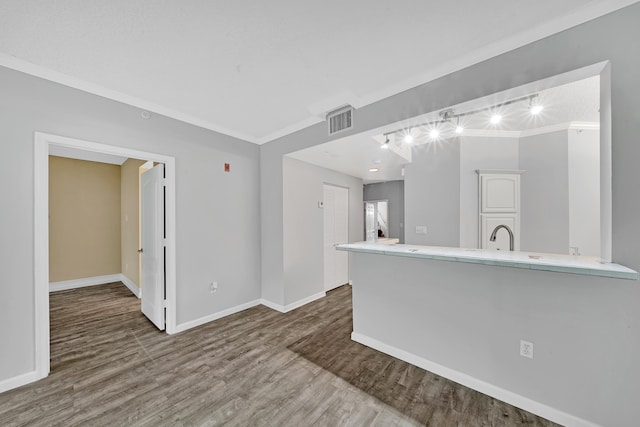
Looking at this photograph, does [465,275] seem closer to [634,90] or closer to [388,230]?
[634,90]

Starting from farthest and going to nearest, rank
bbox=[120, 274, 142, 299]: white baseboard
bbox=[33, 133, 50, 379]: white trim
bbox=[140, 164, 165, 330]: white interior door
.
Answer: bbox=[120, 274, 142, 299]: white baseboard, bbox=[140, 164, 165, 330]: white interior door, bbox=[33, 133, 50, 379]: white trim

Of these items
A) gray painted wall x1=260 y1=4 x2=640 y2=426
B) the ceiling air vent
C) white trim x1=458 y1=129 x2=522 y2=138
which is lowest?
gray painted wall x1=260 y1=4 x2=640 y2=426

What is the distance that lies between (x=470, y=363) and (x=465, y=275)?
0.74 metres

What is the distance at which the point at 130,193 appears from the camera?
16.3 ft

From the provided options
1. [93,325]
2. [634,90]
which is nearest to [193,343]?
[93,325]

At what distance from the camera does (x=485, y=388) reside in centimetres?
192

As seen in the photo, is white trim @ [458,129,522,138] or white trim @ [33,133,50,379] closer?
white trim @ [33,133,50,379]

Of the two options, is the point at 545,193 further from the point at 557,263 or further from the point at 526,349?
the point at 526,349

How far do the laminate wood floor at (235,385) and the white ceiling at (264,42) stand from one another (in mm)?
2675

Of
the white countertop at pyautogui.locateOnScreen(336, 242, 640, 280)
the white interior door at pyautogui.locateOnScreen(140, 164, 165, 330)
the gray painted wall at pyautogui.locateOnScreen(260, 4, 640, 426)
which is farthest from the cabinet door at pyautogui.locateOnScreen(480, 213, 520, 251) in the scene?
the white interior door at pyautogui.locateOnScreen(140, 164, 165, 330)

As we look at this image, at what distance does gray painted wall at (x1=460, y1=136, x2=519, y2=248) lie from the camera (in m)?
3.79

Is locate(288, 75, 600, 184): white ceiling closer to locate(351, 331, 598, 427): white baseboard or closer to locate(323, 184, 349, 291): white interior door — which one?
locate(323, 184, 349, 291): white interior door

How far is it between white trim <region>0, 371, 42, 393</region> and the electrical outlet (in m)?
4.00

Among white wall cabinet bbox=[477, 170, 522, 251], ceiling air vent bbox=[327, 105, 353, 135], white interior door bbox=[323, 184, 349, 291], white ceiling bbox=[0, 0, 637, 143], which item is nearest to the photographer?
white ceiling bbox=[0, 0, 637, 143]
